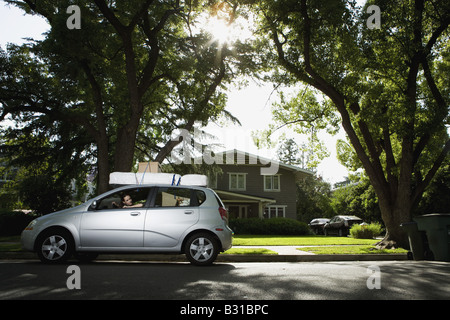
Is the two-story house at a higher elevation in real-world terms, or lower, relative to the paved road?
higher

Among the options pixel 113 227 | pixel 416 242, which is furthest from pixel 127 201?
pixel 416 242

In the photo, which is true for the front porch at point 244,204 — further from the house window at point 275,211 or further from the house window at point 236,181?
the house window at point 236,181

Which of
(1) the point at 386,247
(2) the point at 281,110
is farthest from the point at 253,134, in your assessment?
(1) the point at 386,247

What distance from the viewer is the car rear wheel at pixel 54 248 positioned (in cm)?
787

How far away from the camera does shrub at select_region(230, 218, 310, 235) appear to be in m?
28.2

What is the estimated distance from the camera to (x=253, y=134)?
20000 mm

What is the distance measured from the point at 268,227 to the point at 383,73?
16.4m

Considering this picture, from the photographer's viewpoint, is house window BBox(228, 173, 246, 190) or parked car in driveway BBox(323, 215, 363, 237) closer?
parked car in driveway BBox(323, 215, 363, 237)

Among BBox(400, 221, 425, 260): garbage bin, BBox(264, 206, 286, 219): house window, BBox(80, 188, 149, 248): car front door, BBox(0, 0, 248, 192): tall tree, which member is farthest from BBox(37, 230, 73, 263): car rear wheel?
BBox(264, 206, 286, 219): house window

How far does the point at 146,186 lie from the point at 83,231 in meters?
1.66

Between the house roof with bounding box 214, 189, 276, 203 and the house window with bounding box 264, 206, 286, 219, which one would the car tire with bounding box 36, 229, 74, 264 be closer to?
the house roof with bounding box 214, 189, 276, 203

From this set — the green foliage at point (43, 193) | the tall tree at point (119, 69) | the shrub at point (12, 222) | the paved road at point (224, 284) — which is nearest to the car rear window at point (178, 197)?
the paved road at point (224, 284)

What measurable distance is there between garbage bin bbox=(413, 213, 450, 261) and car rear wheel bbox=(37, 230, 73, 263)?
9.15m

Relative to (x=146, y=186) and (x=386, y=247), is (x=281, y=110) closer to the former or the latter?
(x=386, y=247)
